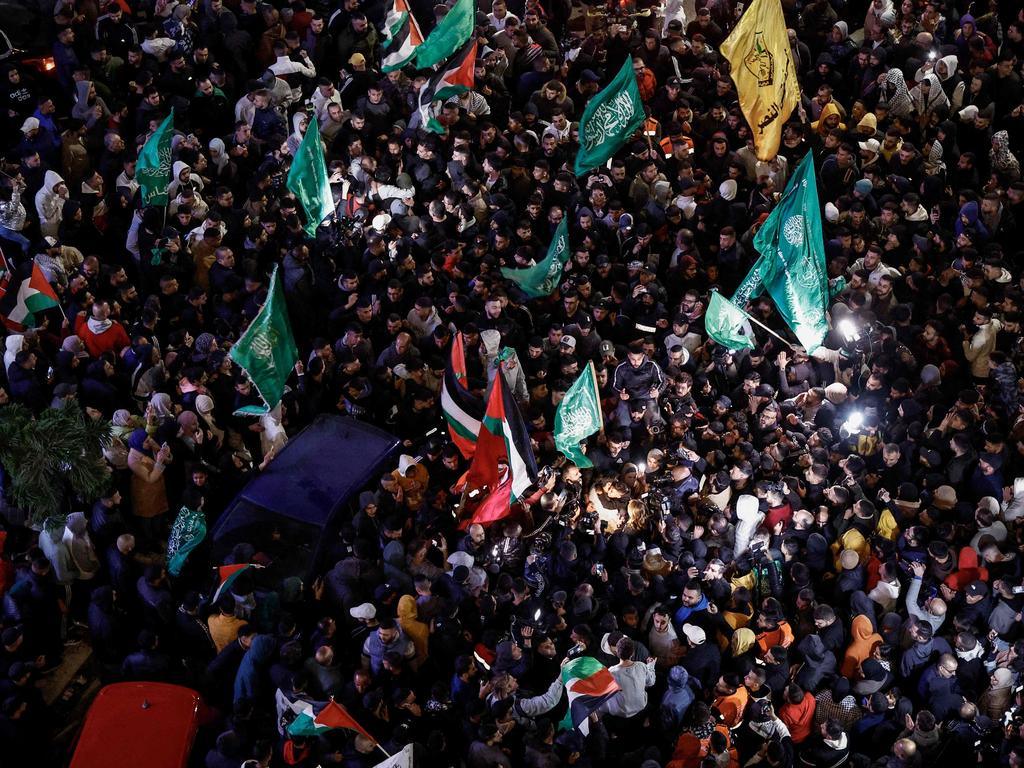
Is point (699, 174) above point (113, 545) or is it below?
below

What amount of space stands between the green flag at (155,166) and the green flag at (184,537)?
14.0 ft

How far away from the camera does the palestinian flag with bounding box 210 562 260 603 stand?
39.5ft

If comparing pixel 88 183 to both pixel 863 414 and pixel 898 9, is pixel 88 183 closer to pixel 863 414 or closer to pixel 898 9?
pixel 863 414

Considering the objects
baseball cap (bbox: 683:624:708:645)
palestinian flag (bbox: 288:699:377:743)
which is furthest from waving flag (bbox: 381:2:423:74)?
palestinian flag (bbox: 288:699:377:743)

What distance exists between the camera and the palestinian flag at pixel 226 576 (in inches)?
474

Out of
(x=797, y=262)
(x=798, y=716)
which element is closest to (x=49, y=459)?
(x=798, y=716)

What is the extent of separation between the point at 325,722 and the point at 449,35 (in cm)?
864

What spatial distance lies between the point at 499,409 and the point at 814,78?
25.1 feet

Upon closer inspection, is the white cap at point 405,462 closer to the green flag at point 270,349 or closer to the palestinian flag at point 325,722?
the green flag at point 270,349

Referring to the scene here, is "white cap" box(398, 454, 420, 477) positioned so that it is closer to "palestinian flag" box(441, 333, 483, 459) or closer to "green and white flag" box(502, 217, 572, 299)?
"palestinian flag" box(441, 333, 483, 459)

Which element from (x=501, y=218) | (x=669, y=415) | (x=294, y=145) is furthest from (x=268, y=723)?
(x=294, y=145)

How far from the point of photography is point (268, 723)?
1152cm

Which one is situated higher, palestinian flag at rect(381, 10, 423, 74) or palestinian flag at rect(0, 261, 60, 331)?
palestinian flag at rect(0, 261, 60, 331)

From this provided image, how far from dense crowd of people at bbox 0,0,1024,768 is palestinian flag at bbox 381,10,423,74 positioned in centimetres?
29
